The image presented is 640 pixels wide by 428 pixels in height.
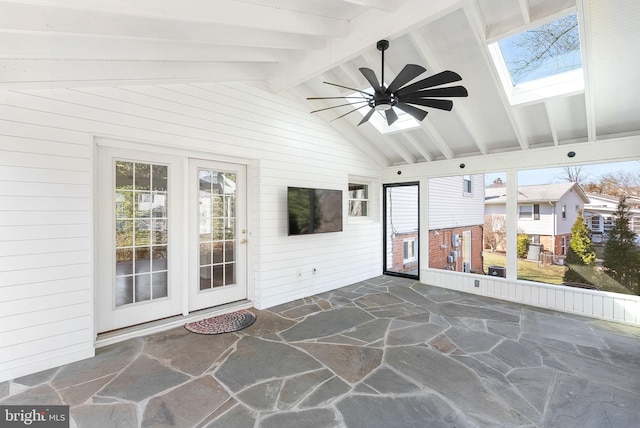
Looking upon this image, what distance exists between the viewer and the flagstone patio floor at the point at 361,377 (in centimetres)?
217

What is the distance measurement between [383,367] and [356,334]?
0.78 m

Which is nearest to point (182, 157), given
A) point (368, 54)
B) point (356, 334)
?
point (368, 54)

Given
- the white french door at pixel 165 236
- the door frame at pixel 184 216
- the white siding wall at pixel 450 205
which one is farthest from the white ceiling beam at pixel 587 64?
the white french door at pixel 165 236

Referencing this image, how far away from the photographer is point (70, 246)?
2.89 metres

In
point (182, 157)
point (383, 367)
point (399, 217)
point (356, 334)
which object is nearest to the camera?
point (383, 367)

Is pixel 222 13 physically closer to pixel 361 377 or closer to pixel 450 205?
pixel 361 377

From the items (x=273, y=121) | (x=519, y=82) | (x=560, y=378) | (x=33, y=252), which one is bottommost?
(x=560, y=378)

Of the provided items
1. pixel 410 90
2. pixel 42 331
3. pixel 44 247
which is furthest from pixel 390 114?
pixel 42 331

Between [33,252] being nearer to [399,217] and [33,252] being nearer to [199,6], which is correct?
[199,6]

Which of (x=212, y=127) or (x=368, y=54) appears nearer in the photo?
(x=368, y=54)

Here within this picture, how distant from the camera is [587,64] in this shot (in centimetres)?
322

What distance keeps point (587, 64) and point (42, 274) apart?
20.4ft

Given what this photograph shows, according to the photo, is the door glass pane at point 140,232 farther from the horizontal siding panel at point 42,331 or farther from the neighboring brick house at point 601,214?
the neighboring brick house at point 601,214

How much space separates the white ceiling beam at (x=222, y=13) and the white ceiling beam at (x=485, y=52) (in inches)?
51.9
